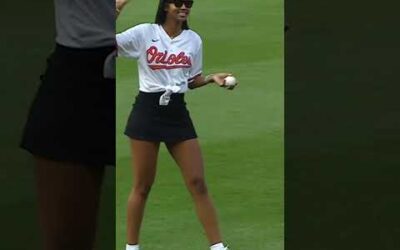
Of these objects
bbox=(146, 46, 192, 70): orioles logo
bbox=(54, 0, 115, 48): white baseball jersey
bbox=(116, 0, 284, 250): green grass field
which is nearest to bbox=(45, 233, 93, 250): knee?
bbox=(54, 0, 115, 48): white baseball jersey

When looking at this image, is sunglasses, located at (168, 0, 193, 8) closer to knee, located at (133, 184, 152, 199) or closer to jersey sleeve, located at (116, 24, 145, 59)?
jersey sleeve, located at (116, 24, 145, 59)

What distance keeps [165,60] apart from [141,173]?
1.20 ft

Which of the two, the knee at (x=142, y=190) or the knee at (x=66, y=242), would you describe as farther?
the knee at (x=142, y=190)

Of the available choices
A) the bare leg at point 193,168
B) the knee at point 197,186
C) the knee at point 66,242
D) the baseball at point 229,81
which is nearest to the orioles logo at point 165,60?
the baseball at point 229,81

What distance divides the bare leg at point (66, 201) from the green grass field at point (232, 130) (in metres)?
0.52

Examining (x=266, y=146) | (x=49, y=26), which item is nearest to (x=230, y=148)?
(x=266, y=146)

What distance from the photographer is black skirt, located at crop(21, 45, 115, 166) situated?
223 cm

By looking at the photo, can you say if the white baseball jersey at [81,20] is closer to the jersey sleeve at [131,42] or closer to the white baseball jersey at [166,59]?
the jersey sleeve at [131,42]

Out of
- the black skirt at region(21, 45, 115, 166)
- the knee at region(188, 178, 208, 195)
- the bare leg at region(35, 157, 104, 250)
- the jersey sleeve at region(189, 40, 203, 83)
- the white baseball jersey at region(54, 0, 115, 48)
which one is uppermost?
the white baseball jersey at region(54, 0, 115, 48)

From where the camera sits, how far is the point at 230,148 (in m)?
3.23

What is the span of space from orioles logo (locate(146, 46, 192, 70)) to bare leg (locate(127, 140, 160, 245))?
0.25m

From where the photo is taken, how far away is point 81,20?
2.23 m

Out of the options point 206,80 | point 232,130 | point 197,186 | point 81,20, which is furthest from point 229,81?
point 81,20

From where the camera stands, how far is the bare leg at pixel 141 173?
292 cm
